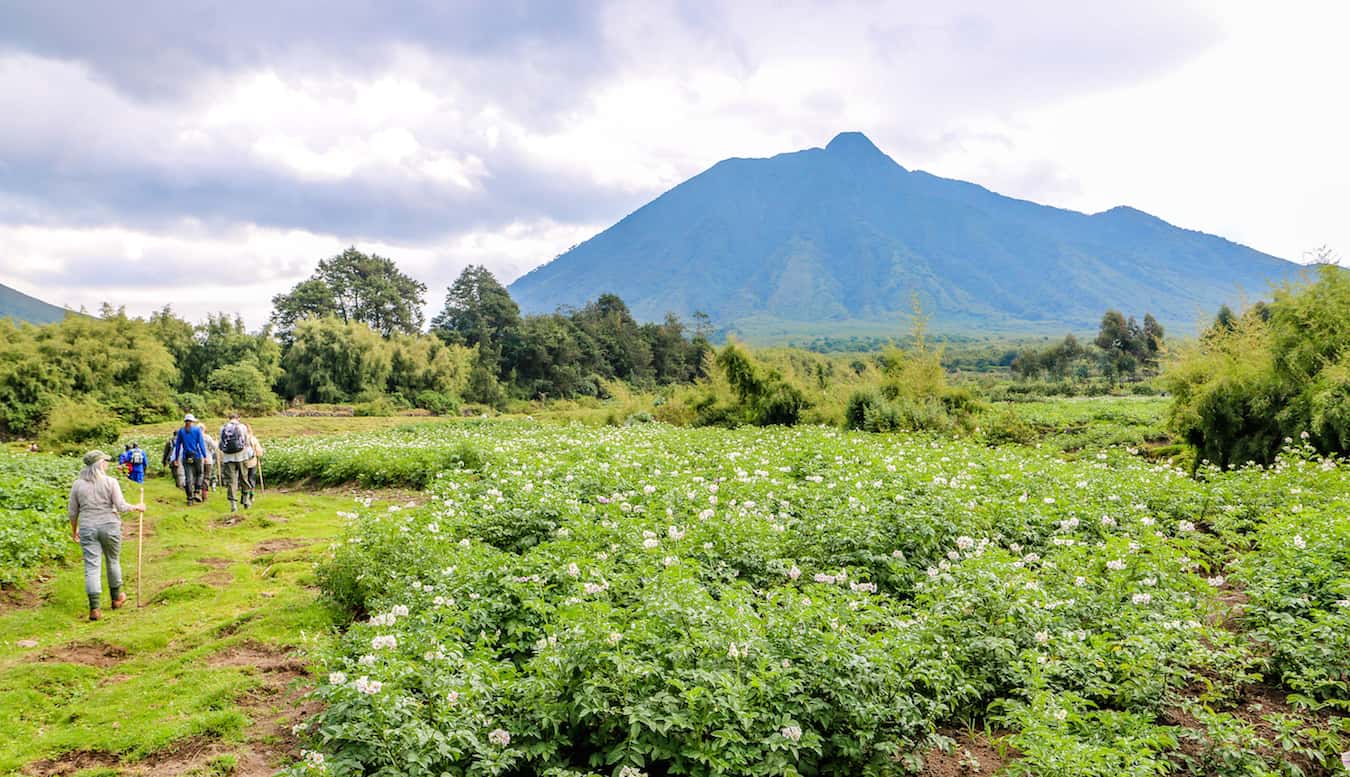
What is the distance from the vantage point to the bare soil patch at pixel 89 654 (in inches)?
288

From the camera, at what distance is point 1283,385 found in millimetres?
15312

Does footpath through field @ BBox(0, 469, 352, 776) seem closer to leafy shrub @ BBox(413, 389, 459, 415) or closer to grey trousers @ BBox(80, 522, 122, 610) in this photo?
grey trousers @ BBox(80, 522, 122, 610)

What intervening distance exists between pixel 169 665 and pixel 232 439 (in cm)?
885

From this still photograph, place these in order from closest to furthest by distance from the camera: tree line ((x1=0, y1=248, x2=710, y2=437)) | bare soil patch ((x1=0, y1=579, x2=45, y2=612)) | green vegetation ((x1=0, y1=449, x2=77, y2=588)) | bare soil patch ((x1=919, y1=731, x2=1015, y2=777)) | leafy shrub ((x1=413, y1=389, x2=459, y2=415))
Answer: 1. bare soil patch ((x1=919, y1=731, x2=1015, y2=777))
2. bare soil patch ((x1=0, y1=579, x2=45, y2=612))
3. green vegetation ((x1=0, y1=449, x2=77, y2=588))
4. tree line ((x1=0, y1=248, x2=710, y2=437))
5. leafy shrub ((x1=413, y1=389, x2=459, y2=415))

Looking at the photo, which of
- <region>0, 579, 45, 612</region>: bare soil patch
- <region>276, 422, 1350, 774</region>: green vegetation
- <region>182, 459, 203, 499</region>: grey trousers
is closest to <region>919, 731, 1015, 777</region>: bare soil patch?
<region>276, 422, 1350, 774</region>: green vegetation

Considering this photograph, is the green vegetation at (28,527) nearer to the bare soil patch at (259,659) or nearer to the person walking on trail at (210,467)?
the person walking on trail at (210,467)

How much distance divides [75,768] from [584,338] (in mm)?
67054

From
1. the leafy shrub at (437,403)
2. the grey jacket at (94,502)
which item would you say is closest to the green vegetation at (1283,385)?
the grey jacket at (94,502)

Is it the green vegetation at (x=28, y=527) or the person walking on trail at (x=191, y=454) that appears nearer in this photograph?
the green vegetation at (x=28, y=527)

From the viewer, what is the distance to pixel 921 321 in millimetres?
26844

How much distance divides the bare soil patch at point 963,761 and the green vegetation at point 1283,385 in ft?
45.2

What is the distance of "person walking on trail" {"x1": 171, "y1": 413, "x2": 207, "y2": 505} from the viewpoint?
626 inches

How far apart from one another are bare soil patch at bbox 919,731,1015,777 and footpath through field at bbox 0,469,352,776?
4.40 m

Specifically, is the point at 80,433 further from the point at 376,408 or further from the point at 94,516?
the point at 376,408
